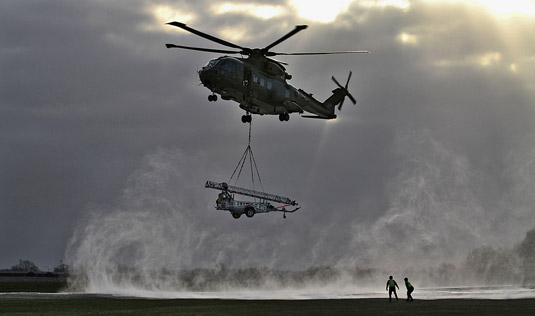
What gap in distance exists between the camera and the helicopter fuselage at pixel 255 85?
4575 cm

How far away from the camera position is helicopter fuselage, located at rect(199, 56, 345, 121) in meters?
45.8

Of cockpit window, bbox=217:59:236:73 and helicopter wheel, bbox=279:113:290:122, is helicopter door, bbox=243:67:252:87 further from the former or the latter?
helicopter wheel, bbox=279:113:290:122

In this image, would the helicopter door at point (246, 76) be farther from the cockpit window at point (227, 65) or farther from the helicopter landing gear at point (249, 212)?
the helicopter landing gear at point (249, 212)

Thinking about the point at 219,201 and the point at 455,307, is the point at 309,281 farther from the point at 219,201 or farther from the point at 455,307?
the point at 455,307

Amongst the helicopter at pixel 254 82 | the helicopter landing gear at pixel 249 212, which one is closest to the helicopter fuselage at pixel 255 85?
the helicopter at pixel 254 82

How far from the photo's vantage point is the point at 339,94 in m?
64.2

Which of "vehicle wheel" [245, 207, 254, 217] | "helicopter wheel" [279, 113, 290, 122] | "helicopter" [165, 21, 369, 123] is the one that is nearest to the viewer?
"helicopter" [165, 21, 369, 123]

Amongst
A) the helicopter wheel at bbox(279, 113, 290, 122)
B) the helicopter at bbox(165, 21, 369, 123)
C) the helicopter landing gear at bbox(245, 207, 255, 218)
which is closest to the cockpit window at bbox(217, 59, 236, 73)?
the helicopter at bbox(165, 21, 369, 123)

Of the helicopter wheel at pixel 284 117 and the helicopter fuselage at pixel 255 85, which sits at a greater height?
the helicopter fuselage at pixel 255 85

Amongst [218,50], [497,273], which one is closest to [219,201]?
[218,50]

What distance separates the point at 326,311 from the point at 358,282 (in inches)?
1529

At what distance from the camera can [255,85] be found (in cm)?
4791

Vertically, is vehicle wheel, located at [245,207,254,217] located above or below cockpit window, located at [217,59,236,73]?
below

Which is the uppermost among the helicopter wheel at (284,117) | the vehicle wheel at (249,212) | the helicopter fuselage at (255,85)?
the helicopter fuselage at (255,85)
